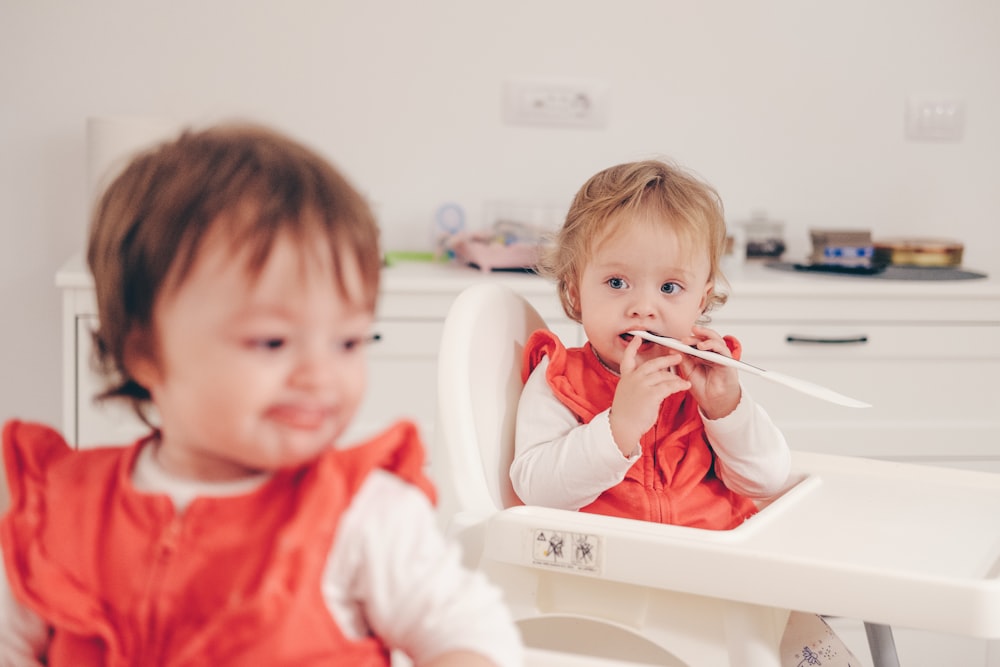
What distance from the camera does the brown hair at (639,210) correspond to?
1206 mm

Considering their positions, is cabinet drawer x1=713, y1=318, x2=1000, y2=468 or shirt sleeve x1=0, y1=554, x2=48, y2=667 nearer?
shirt sleeve x1=0, y1=554, x2=48, y2=667

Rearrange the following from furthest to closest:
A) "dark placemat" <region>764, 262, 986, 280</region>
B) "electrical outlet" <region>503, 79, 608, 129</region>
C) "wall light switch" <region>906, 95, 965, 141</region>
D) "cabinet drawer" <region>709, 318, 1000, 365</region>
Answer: "wall light switch" <region>906, 95, 965, 141</region> → "electrical outlet" <region>503, 79, 608, 129</region> → "dark placemat" <region>764, 262, 986, 280</region> → "cabinet drawer" <region>709, 318, 1000, 365</region>

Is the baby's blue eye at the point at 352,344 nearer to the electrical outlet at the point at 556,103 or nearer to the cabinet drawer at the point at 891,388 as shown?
the cabinet drawer at the point at 891,388

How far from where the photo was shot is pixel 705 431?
1.21 metres

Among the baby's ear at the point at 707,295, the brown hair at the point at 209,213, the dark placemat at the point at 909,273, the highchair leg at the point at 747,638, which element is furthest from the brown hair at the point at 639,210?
the dark placemat at the point at 909,273

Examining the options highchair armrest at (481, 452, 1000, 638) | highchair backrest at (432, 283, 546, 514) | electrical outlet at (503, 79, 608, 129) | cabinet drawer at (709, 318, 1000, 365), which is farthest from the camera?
electrical outlet at (503, 79, 608, 129)

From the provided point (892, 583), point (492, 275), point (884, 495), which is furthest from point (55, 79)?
point (892, 583)

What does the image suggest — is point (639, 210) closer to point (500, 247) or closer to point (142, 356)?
point (142, 356)

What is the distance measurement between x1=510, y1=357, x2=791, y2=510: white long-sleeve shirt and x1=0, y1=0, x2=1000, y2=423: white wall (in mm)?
1433

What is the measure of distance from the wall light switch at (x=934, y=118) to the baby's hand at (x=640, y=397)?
1.96 meters

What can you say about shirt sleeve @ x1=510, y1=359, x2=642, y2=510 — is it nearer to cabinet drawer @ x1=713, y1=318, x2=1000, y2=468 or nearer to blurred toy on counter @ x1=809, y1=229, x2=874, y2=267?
cabinet drawer @ x1=713, y1=318, x2=1000, y2=468

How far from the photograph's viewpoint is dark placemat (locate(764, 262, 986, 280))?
2410mm

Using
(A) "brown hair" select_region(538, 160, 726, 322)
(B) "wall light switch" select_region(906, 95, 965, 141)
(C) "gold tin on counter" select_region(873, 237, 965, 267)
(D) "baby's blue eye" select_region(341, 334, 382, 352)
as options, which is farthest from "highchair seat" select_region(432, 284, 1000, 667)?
(B) "wall light switch" select_region(906, 95, 965, 141)

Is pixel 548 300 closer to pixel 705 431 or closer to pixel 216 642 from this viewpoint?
pixel 705 431
